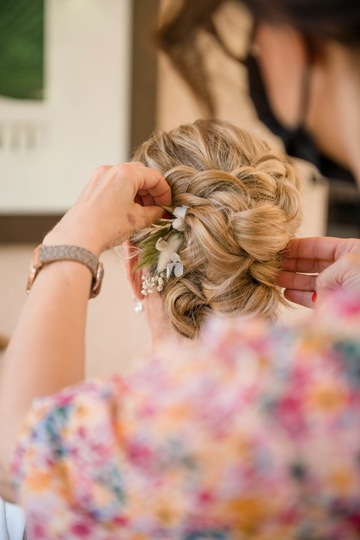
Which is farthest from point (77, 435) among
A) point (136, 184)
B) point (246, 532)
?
point (136, 184)

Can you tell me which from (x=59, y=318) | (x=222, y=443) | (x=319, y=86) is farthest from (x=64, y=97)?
(x=222, y=443)

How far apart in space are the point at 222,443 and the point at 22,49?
1.31m

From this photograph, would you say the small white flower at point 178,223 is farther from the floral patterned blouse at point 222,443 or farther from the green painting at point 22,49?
the green painting at point 22,49

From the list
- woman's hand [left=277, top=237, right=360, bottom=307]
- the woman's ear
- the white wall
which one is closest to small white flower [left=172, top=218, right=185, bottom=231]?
the woman's ear

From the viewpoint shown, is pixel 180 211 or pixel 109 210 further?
pixel 180 211

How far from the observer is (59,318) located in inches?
32.0

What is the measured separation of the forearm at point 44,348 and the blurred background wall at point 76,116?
76 cm

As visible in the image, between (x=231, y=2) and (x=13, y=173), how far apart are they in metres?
1.22

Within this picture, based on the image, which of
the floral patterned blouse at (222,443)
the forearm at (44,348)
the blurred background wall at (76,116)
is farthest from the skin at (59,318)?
the blurred background wall at (76,116)

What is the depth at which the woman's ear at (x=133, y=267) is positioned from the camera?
127 cm

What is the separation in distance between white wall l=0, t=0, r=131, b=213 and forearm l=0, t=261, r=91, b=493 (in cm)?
91

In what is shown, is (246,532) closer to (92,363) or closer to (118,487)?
(118,487)

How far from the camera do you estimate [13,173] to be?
67.5 inches

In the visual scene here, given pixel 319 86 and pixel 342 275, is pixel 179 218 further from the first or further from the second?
pixel 319 86
